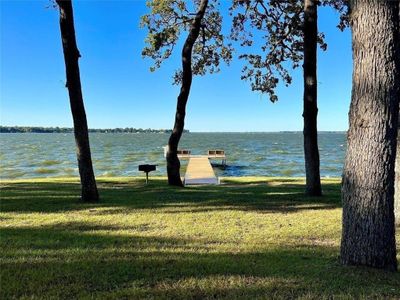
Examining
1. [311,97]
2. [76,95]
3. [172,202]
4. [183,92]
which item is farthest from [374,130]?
[183,92]

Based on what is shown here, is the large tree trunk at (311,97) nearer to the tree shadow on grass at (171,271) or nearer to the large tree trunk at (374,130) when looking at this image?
the tree shadow on grass at (171,271)

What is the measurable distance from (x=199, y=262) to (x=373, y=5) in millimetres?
3101

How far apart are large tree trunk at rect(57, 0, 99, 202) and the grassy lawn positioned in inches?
27.7

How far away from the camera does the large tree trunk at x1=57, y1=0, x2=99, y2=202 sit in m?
8.47

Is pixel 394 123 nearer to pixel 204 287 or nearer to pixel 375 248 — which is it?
pixel 375 248

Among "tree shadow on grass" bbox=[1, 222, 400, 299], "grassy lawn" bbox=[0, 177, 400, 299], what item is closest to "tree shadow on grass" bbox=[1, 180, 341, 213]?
"grassy lawn" bbox=[0, 177, 400, 299]

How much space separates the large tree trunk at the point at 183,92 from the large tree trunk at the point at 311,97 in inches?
159

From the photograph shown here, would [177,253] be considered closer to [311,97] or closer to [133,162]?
[311,97]

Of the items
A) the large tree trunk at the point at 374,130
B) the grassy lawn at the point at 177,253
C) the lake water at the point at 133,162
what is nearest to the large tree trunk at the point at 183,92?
the grassy lawn at the point at 177,253

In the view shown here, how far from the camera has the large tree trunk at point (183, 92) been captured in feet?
43.0

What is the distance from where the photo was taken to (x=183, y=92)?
13273mm

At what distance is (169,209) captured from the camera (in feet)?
25.4

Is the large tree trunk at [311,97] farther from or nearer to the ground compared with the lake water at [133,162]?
farther from the ground

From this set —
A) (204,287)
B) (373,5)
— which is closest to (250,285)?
(204,287)
